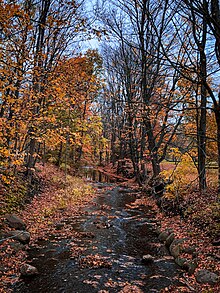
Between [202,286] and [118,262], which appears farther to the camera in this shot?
[118,262]

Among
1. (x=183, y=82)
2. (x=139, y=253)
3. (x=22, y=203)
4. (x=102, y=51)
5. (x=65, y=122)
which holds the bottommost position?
(x=139, y=253)

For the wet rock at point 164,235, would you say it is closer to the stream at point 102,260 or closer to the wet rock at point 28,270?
the stream at point 102,260

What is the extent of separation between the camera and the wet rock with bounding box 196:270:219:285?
16.0 feet

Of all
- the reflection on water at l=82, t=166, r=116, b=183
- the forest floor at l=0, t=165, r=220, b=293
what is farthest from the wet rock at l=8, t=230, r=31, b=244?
the reflection on water at l=82, t=166, r=116, b=183

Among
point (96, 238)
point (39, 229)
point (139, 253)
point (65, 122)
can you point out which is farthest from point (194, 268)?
point (65, 122)

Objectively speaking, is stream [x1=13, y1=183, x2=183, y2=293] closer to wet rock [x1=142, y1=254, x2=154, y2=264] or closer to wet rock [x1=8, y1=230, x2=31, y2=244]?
wet rock [x1=142, y1=254, x2=154, y2=264]

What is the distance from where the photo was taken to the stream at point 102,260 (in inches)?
205

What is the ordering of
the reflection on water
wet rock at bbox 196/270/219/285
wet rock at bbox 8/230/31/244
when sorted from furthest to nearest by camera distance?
the reflection on water < wet rock at bbox 8/230/31/244 < wet rock at bbox 196/270/219/285

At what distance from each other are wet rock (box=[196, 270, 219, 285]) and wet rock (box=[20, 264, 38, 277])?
3800mm

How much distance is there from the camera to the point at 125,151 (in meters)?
28.2

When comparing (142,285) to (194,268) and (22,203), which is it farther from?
(22,203)

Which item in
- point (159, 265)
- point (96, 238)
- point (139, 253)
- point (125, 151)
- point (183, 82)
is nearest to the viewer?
point (159, 265)

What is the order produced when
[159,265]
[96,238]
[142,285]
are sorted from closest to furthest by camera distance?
[142,285] < [159,265] < [96,238]

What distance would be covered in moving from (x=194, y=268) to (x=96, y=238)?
3.69 meters
